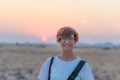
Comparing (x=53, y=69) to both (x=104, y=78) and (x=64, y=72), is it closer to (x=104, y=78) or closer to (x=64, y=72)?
(x=64, y=72)

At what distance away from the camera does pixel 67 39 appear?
16.7ft

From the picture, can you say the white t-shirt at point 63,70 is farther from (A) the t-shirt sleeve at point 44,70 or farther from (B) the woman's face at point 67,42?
(B) the woman's face at point 67,42

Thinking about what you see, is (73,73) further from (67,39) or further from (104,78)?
(104,78)

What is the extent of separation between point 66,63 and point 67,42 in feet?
0.76

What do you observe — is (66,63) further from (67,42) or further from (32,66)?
(32,66)

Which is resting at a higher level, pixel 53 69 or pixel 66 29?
pixel 66 29

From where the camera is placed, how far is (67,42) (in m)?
5.10

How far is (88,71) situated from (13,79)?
54.7 ft

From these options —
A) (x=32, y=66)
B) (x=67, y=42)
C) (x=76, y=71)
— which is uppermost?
(x=32, y=66)

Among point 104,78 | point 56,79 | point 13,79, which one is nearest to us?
point 56,79

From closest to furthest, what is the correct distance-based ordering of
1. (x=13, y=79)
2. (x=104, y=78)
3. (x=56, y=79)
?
1. (x=56, y=79)
2. (x=13, y=79)
3. (x=104, y=78)

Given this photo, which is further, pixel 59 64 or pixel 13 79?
pixel 13 79

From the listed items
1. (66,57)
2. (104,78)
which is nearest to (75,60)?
(66,57)

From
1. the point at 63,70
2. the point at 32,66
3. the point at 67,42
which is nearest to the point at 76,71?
the point at 63,70
